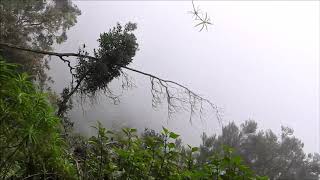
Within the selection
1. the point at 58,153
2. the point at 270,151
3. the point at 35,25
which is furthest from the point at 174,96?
the point at 270,151

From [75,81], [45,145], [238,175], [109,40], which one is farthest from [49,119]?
[109,40]

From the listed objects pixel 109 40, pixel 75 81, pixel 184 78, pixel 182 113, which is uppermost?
pixel 184 78

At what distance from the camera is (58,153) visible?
2443 mm

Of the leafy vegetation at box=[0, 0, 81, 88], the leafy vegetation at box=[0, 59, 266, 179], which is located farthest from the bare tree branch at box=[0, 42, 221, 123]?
the leafy vegetation at box=[0, 0, 81, 88]

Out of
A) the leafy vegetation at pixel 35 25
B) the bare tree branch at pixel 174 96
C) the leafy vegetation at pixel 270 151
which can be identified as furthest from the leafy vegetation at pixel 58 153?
the leafy vegetation at pixel 270 151

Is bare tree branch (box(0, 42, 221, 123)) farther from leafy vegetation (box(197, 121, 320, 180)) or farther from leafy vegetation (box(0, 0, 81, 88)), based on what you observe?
leafy vegetation (box(197, 121, 320, 180))

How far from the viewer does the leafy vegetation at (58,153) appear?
6.97 feet

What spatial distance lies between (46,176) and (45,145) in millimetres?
352

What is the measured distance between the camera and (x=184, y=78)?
16000cm

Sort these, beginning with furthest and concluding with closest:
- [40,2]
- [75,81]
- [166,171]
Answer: [40,2], [75,81], [166,171]

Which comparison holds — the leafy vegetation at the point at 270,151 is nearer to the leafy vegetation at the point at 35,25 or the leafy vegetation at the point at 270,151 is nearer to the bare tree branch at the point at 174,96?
the leafy vegetation at the point at 35,25

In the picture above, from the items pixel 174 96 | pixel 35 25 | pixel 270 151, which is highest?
pixel 35 25

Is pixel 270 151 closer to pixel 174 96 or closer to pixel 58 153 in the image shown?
pixel 174 96

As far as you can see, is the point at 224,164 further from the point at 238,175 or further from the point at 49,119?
the point at 49,119
